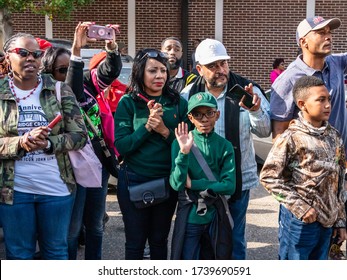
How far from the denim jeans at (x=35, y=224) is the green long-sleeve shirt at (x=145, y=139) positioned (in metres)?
0.56

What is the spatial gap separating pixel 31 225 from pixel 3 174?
1.18 feet

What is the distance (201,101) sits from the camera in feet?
13.2

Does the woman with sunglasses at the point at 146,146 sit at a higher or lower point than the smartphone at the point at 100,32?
lower

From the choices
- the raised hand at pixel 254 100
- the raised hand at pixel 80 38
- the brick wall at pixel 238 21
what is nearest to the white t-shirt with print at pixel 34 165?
the raised hand at pixel 80 38

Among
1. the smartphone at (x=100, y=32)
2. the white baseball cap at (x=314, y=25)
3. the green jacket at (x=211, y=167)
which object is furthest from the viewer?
the smartphone at (x=100, y=32)

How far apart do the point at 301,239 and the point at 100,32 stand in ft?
6.69

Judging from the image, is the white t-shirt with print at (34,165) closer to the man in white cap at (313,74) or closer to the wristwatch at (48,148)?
the wristwatch at (48,148)

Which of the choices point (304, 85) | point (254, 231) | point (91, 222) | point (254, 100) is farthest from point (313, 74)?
point (254, 231)

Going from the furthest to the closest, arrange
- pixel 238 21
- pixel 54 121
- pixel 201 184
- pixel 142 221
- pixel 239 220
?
1. pixel 238 21
2. pixel 239 220
3. pixel 142 221
4. pixel 201 184
5. pixel 54 121

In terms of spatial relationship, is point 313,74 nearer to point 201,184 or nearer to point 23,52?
point 201,184

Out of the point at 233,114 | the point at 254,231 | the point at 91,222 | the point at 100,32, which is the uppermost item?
the point at 100,32

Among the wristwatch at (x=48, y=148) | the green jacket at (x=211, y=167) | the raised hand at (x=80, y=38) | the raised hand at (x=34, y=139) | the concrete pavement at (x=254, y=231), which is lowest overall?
the concrete pavement at (x=254, y=231)

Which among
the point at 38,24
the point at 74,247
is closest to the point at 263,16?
the point at 38,24

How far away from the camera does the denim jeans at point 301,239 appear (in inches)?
151
